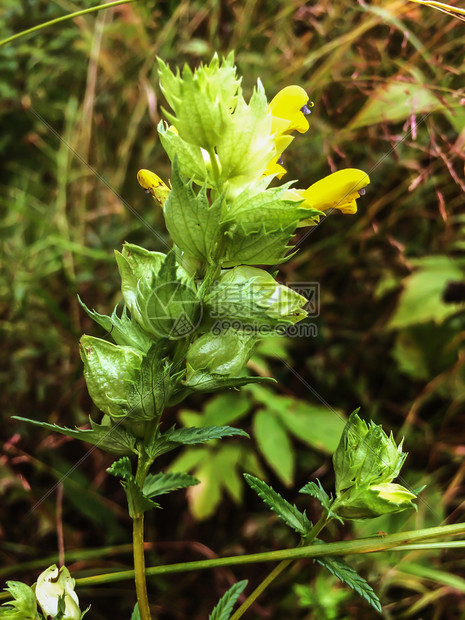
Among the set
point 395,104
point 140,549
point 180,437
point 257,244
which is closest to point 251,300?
point 257,244

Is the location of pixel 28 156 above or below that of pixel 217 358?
below

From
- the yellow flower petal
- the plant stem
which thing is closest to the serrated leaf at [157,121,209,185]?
the yellow flower petal

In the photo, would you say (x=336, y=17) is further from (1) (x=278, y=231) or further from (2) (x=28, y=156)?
(1) (x=278, y=231)

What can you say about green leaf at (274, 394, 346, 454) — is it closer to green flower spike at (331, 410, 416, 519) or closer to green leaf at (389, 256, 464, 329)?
green leaf at (389, 256, 464, 329)

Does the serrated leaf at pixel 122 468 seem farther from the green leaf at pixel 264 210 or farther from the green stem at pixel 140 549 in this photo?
the green leaf at pixel 264 210

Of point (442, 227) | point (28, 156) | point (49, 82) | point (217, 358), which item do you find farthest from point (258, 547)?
point (49, 82)

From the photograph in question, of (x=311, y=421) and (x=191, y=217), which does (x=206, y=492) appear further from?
(x=191, y=217)
